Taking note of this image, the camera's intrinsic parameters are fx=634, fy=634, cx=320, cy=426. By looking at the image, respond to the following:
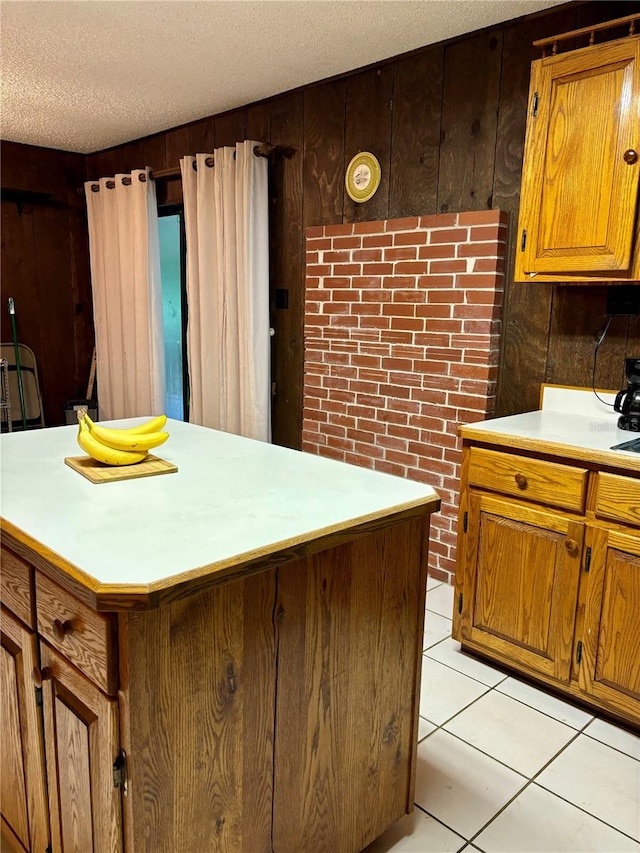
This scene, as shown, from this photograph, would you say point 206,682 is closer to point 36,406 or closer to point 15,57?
point 15,57

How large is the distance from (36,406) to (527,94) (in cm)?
400

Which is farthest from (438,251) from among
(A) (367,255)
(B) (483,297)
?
(A) (367,255)

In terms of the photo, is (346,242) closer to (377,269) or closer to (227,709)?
(377,269)

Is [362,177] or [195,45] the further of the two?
[362,177]

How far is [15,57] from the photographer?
2939mm

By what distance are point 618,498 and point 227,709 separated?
1.29m

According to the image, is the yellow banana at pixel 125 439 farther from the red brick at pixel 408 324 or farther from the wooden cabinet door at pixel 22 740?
the red brick at pixel 408 324

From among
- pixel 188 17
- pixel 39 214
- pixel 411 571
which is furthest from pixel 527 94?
pixel 39 214

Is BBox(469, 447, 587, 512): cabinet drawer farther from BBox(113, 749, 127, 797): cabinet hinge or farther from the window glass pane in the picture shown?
the window glass pane

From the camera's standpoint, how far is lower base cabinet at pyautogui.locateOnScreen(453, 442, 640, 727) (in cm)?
185

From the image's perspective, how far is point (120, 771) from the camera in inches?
39.4

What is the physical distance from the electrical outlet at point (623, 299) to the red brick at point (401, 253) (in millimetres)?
903

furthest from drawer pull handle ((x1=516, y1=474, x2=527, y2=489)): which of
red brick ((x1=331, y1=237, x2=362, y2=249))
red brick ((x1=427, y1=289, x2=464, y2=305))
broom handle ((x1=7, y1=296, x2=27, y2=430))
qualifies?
broom handle ((x1=7, y1=296, x2=27, y2=430))

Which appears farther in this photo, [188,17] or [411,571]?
[188,17]
